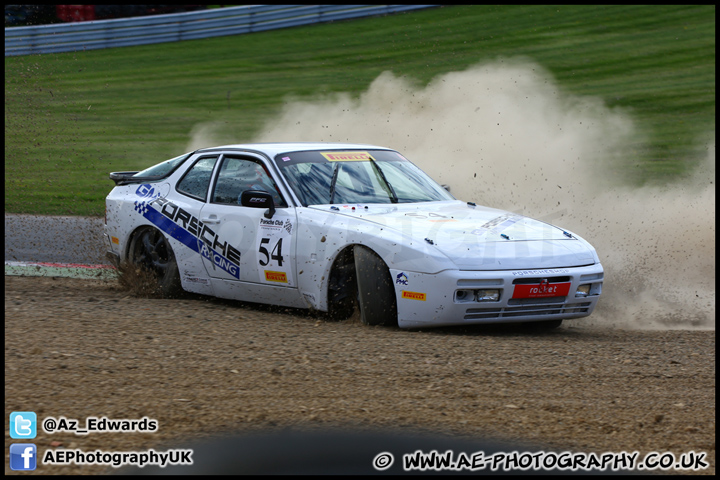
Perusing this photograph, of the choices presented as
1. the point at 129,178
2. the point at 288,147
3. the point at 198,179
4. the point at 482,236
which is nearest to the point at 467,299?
the point at 482,236

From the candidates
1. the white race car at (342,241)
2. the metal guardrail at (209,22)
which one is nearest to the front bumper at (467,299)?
the white race car at (342,241)

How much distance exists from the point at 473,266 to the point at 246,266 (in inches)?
Answer: 72.7

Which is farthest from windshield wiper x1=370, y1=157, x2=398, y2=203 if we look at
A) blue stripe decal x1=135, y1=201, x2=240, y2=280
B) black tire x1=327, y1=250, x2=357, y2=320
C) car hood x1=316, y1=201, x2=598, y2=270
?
blue stripe decal x1=135, y1=201, x2=240, y2=280

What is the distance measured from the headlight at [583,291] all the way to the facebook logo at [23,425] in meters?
3.61

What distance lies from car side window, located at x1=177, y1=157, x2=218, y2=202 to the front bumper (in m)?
2.14

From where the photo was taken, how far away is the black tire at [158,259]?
693cm

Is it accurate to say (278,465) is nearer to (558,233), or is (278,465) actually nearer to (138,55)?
(558,233)

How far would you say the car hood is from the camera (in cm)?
542

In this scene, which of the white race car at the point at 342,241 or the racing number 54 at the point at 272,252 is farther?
the racing number 54 at the point at 272,252

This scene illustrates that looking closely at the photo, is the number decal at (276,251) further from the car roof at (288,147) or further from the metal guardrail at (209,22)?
the metal guardrail at (209,22)

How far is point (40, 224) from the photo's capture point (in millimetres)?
10703

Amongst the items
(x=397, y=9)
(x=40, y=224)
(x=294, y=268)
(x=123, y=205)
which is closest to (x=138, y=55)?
(x=397, y=9)

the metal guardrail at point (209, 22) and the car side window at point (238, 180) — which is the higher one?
the metal guardrail at point (209, 22)

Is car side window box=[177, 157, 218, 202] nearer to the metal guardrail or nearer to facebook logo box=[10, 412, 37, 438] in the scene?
facebook logo box=[10, 412, 37, 438]
